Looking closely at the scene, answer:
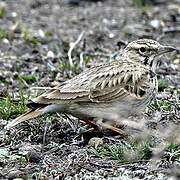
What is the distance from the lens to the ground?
5.39 metres

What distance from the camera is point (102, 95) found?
608 centimetres

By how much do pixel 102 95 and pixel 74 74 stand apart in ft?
8.74

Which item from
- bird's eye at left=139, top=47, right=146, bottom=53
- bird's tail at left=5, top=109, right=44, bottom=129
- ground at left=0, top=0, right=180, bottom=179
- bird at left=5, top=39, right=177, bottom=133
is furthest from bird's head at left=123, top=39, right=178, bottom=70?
bird's tail at left=5, top=109, right=44, bottom=129

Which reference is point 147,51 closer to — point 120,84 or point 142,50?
point 142,50

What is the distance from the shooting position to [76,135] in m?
6.32

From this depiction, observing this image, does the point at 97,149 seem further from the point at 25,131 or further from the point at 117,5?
the point at 117,5

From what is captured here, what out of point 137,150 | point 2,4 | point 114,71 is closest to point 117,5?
point 2,4

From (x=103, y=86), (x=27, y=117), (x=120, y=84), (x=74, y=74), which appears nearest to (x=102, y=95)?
(x=103, y=86)

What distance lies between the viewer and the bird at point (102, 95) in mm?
5949

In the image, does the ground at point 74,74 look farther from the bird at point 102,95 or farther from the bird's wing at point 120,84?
the bird's wing at point 120,84

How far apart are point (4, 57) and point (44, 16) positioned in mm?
3735

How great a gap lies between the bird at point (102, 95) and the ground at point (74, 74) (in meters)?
0.27

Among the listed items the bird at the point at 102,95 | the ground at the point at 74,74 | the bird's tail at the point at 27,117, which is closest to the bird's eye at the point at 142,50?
the bird at the point at 102,95

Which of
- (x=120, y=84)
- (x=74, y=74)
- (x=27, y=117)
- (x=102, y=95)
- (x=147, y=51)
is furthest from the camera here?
(x=74, y=74)
